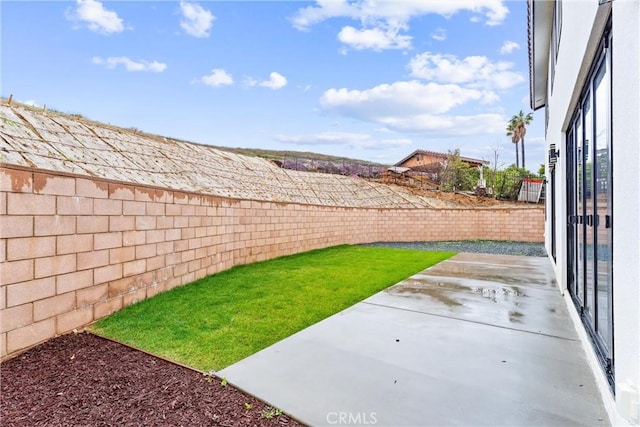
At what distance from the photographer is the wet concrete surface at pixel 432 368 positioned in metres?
1.97

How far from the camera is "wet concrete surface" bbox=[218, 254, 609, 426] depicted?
1973 mm

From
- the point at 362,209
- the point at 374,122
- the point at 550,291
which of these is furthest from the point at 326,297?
the point at 374,122

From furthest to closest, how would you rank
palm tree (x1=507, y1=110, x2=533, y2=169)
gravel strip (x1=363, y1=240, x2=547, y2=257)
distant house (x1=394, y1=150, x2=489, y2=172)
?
palm tree (x1=507, y1=110, x2=533, y2=169), distant house (x1=394, y1=150, x2=489, y2=172), gravel strip (x1=363, y1=240, x2=547, y2=257)

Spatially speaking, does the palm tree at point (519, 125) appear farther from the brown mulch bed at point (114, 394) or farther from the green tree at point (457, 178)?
the brown mulch bed at point (114, 394)

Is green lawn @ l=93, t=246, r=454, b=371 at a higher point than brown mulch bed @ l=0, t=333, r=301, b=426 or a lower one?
higher

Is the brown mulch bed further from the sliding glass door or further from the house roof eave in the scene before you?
the house roof eave

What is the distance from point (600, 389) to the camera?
7.14 feet

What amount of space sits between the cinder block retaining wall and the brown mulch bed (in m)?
0.45

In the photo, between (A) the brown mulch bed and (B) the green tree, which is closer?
(A) the brown mulch bed
